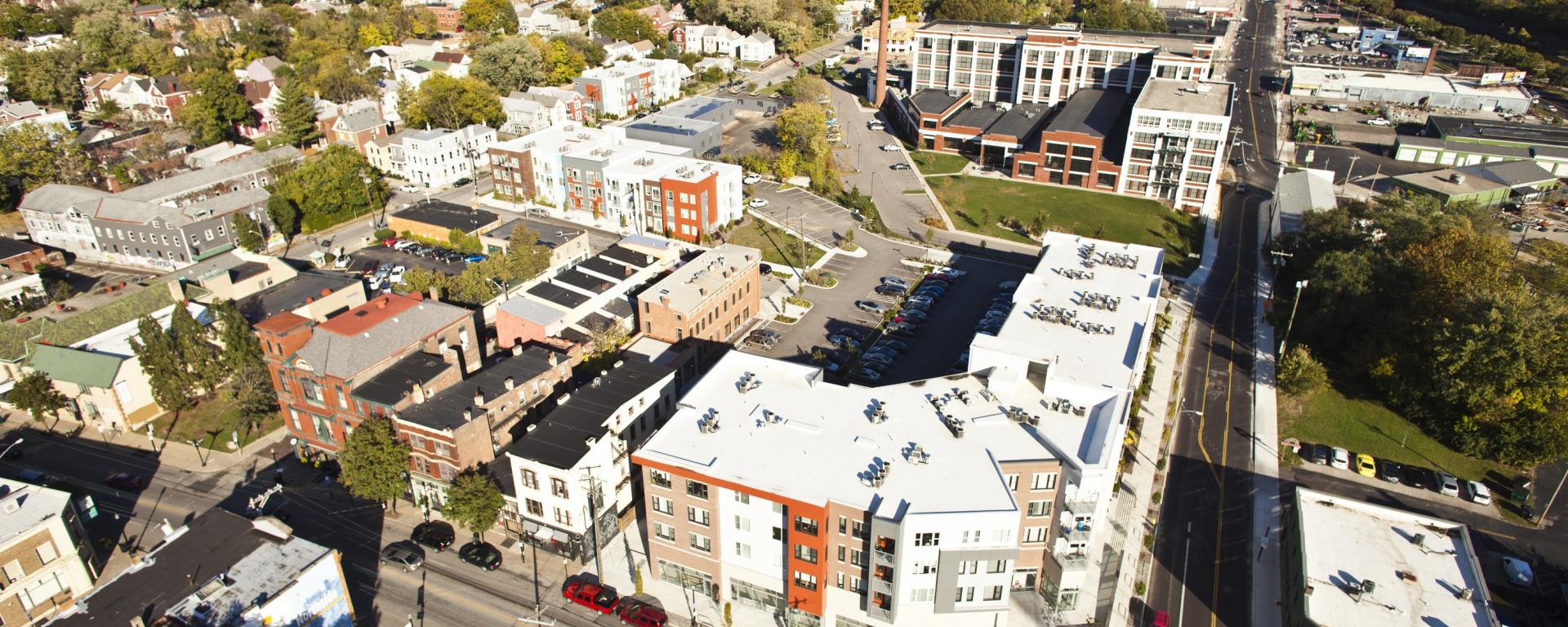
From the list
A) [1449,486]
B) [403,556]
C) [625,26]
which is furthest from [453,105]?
[1449,486]

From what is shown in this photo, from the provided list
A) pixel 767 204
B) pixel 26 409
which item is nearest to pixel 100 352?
pixel 26 409

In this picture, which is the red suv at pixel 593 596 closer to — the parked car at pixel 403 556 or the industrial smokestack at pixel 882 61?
the parked car at pixel 403 556

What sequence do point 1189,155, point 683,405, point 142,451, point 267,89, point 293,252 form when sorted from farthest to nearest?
point 267,89, point 1189,155, point 293,252, point 142,451, point 683,405

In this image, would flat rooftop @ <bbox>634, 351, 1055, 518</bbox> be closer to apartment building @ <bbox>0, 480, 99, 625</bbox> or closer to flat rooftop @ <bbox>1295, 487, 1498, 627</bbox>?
flat rooftop @ <bbox>1295, 487, 1498, 627</bbox>

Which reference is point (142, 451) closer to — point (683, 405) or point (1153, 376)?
point (683, 405)

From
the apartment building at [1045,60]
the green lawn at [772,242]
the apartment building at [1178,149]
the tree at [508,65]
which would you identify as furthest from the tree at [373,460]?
the apartment building at [1045,60]

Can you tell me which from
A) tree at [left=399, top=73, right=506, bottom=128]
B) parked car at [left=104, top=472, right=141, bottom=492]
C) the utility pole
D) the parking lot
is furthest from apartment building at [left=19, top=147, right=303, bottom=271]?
the utility pole

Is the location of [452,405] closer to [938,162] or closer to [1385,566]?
[1385,566]
